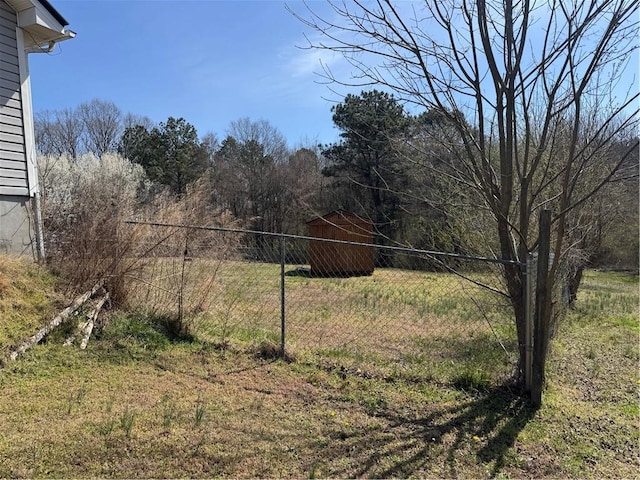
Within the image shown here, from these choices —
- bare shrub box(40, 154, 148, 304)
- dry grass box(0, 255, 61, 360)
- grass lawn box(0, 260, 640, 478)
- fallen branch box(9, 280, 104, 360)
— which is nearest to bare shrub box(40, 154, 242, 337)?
bare shrub box(40, 154, 148, 304)

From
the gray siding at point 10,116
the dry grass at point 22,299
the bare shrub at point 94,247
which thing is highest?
the gray siding at point 10,116

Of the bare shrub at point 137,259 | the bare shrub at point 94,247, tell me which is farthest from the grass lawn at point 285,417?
the bare shrub at point 94,247

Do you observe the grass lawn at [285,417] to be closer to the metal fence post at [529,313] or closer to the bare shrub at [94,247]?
the metal fence post at [529,313]

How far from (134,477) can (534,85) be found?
381 cm

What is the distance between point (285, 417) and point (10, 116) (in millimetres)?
5776

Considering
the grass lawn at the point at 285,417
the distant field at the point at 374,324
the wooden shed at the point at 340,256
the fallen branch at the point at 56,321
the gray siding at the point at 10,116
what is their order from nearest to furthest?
the grass lawn at the point at 285,417 → the fallen branch at the point at 56,321 → the distant field at the point at 374,324 → the gray siding at the point at 10,116 → the wooden shed at the point at 340,256

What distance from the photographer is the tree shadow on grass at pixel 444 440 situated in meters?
2.51

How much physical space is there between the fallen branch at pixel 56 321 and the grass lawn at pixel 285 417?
0.09 m

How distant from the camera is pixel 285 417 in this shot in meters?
3.10

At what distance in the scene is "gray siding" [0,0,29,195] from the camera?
19.2 feet

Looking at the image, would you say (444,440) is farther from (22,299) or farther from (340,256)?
(340,256)

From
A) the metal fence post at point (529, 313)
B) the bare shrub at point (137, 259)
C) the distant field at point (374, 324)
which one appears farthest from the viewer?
the bare shrub at point (137, 259)

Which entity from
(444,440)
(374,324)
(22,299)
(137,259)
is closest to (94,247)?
(137,259)

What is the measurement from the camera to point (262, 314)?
6.78 m
